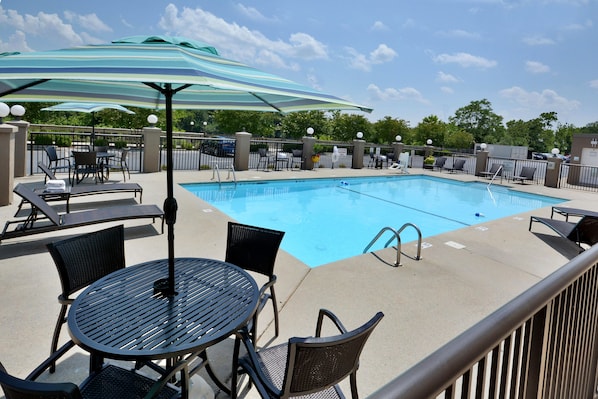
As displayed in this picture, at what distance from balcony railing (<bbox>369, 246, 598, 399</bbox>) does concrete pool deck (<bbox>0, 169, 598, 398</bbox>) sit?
1249 mm

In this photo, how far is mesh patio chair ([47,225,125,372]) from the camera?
265cm

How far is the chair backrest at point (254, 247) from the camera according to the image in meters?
3.38

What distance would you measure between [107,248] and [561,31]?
68.3 m

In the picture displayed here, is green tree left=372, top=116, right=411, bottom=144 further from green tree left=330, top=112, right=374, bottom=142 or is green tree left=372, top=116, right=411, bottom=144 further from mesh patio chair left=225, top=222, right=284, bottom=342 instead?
mesh patio chair left=225, top=222, right=284, bottom=342

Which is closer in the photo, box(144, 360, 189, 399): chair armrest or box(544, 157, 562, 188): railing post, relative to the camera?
box(144, 360, 189, 399): chair armrest

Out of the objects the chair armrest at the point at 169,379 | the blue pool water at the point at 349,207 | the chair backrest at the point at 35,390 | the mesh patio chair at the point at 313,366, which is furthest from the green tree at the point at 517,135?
the chair backrest at the point at 35,390

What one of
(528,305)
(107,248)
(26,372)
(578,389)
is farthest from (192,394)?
(578,389)

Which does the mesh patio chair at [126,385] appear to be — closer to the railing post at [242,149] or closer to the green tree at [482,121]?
the railing post at [242,149]

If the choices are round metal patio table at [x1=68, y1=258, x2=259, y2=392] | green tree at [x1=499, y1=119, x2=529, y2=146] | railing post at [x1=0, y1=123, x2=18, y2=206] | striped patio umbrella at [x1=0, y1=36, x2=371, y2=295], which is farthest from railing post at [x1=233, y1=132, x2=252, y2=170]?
green tree at [x1=499, y1=119, x2=529, y2=146]

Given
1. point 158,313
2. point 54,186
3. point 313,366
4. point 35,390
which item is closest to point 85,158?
point 54,186

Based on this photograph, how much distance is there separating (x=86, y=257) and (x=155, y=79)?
1.75 meters

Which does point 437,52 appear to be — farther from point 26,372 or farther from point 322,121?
point 26,372

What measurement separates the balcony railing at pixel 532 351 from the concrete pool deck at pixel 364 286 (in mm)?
1249

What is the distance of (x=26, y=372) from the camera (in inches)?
101
